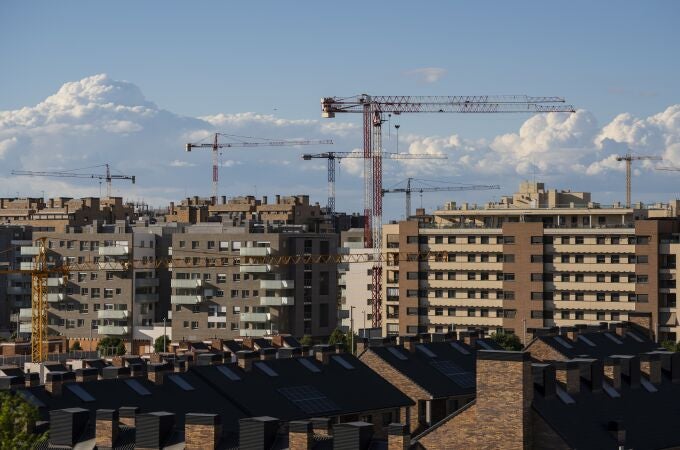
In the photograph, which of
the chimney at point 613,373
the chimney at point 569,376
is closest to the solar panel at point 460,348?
the chimney at point 613,373

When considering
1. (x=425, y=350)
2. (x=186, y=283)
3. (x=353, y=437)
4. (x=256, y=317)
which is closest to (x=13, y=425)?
(x=353, y=437)

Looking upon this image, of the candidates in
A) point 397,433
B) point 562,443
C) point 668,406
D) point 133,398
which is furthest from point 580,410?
point 133,398

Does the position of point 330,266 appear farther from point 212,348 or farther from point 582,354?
point 582,354

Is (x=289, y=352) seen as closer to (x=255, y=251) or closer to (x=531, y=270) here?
(x=531, y=270)

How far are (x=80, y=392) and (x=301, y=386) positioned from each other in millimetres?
14068

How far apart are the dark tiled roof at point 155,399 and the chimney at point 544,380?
562 inches

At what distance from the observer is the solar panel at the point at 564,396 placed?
6034cm

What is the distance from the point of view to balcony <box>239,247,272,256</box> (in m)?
194

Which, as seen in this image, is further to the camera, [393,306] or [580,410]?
[393,306]

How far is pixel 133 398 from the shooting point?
69188 millimetres

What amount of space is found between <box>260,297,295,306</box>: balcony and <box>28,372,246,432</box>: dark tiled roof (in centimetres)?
11714

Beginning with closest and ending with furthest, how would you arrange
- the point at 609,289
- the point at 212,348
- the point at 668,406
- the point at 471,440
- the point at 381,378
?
the point at 471,440, the point at 668,406, the point at 381,378, the point at 212,348, the point at 609,289

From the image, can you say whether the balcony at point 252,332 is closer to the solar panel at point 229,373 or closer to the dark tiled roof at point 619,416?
the solar panel at point 229,373

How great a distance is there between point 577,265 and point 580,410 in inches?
4597
